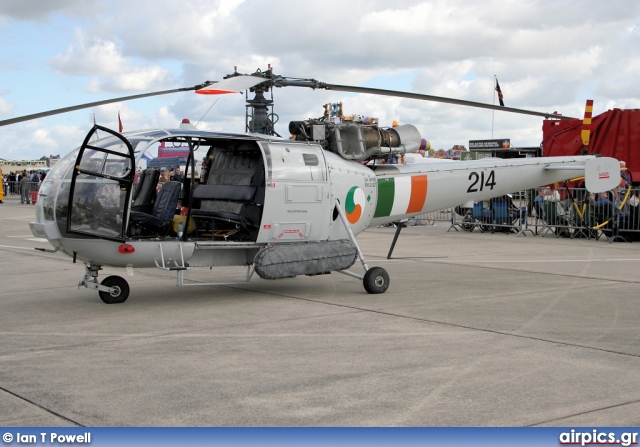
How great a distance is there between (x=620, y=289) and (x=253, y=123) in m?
5.68

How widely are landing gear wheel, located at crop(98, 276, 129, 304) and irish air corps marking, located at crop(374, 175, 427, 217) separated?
4.01 meters

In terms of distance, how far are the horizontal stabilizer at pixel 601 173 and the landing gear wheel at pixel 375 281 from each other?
16.4 ft

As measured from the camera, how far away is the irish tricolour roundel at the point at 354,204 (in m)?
10.7

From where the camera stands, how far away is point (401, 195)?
11695mm

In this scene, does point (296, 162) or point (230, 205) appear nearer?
point (296, 162)

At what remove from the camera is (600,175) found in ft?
43.0

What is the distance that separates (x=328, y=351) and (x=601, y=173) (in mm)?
8205

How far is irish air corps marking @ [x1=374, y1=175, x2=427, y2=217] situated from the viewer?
11469mm

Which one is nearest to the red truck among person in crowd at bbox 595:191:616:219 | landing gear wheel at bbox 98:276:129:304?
person in crowd at bbox 595:191:616:219

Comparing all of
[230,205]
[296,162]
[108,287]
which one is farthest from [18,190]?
[296,162]

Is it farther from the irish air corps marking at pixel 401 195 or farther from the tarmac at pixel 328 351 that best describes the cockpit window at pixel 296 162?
the tarmac at pixel 328 351

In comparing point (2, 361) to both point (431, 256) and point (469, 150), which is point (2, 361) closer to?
point (431, 256)

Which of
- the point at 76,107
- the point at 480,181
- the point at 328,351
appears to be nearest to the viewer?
the point at 328,351

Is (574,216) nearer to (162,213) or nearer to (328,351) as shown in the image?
(162,213)
